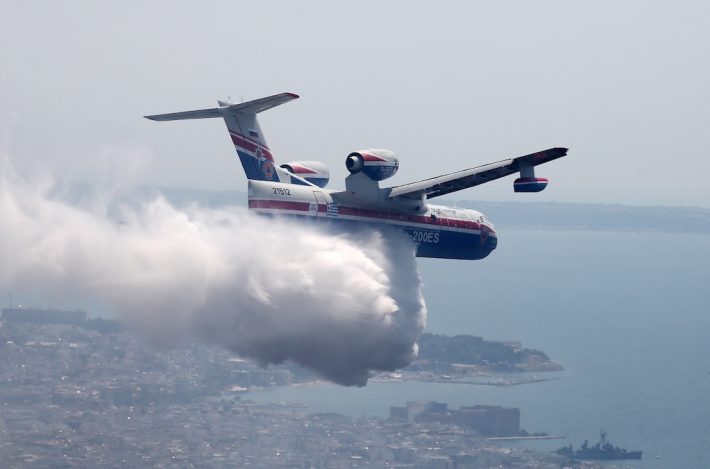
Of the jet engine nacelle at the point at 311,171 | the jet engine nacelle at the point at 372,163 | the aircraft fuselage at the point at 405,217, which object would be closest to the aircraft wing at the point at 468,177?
the aircraft fuselage at the point at 405,217

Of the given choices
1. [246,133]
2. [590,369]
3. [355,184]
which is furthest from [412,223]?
[590,369]

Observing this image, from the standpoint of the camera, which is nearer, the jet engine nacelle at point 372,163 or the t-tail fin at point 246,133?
the jet engine nacelle at point 372,163

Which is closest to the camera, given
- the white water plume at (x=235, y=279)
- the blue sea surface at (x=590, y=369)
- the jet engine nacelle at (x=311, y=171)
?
the white water plume at (x=235, y=279)

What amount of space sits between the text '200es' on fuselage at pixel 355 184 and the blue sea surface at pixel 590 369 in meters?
43.9

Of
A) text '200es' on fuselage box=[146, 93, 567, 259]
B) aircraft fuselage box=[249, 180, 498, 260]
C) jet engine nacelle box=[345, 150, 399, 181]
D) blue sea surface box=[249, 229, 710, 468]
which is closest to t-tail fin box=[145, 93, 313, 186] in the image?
text '200es' on fuselage box=[146, 93, 567, 259]

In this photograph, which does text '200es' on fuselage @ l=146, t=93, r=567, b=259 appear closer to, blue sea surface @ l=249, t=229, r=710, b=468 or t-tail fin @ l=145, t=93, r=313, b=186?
t-tail fin @ l=145, t=93, r=313, b=186

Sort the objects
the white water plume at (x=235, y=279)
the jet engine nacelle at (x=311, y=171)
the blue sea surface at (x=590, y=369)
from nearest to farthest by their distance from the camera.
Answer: the white water plume at (x=235, y=279) < the jet engine nacelle at (x=311, y=171) < the blue sea surface at (x=590, y=369)

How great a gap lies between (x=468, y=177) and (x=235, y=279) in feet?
29.2

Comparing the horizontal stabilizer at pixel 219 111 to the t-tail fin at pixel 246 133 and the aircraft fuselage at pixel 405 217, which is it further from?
the aircraft fuselage at pixel 405 217

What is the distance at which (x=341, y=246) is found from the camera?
3700 centimetres

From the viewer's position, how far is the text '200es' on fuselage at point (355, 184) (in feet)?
117

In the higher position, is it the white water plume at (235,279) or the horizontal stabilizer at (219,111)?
the horizontal stabilizer at (219,111)

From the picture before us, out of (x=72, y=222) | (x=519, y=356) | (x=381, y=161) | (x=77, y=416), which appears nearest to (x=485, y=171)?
(x=381, y=161)

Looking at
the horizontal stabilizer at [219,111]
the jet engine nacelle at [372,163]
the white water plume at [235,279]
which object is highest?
the horizontal stabilizer at [219,111]
